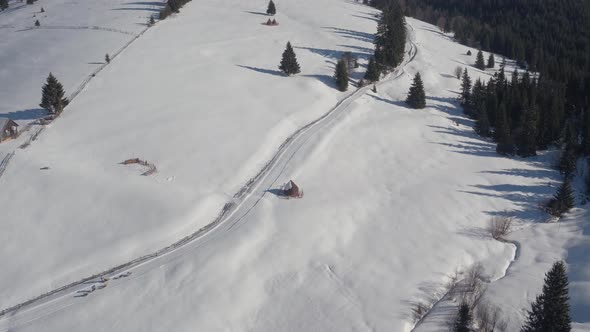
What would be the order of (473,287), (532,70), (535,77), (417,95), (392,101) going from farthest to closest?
(532,70) → (535,77) → (392,101) → (417,95) → (473,287)

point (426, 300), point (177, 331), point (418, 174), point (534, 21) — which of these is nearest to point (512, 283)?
point (426, 300)

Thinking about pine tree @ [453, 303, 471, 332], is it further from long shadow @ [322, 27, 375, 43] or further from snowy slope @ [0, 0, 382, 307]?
long shadow @ [322, 27, 375, 43]

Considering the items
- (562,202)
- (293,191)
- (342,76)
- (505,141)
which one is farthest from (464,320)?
(342,76)

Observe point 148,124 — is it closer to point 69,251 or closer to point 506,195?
point 69,251

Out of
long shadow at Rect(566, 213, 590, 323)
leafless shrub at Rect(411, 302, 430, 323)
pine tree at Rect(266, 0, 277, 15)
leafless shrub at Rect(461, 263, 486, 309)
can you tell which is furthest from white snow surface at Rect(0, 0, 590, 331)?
pine tree at Rect(266, 0, 277, 15)

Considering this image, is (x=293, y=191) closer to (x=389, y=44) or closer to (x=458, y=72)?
(x=389, y=44)
